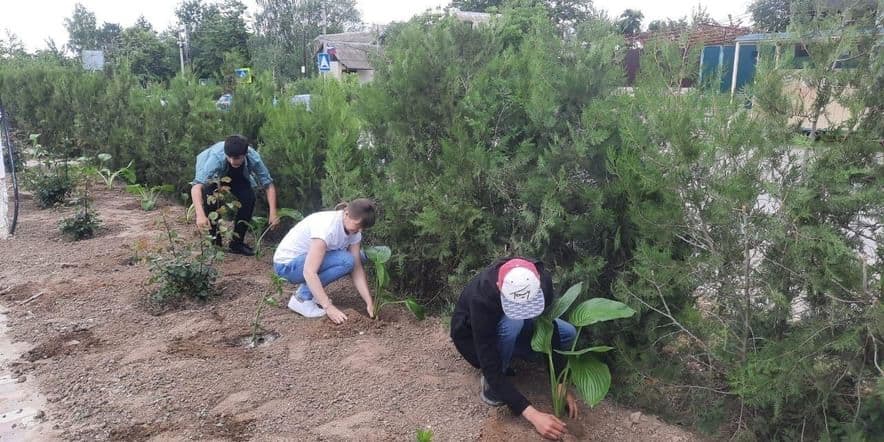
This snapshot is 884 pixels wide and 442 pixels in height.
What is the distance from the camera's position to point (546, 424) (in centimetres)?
278

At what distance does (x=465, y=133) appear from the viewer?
12.4 feet

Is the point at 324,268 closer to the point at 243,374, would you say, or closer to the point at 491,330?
the point at 243,374

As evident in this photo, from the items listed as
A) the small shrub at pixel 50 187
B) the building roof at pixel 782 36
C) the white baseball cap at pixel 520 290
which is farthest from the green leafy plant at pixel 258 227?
the building roof at pixel 782 36

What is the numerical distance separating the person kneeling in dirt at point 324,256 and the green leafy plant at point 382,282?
0.06 metres

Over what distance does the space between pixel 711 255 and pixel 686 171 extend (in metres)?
0.37

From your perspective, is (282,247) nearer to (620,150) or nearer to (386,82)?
(386,82)

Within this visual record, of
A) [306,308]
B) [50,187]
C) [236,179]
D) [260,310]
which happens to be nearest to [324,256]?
[306,308]

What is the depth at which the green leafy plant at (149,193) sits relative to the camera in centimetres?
722

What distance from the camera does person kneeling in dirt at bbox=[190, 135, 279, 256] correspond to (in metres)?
5.11

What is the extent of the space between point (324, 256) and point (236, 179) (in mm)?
1727

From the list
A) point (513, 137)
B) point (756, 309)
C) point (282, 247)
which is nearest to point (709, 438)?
point (756, 309)

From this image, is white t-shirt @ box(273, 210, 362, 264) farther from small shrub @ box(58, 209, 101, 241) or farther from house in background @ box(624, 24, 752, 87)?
small shrub @ box(58, 209, 101, 241)

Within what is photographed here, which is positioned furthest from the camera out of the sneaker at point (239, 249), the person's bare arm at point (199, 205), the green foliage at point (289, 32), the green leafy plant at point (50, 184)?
the green foliage at point (289, 32)

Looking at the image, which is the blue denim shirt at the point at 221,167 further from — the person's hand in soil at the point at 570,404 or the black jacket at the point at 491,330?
the person's hand in soil at the point at 570,404
